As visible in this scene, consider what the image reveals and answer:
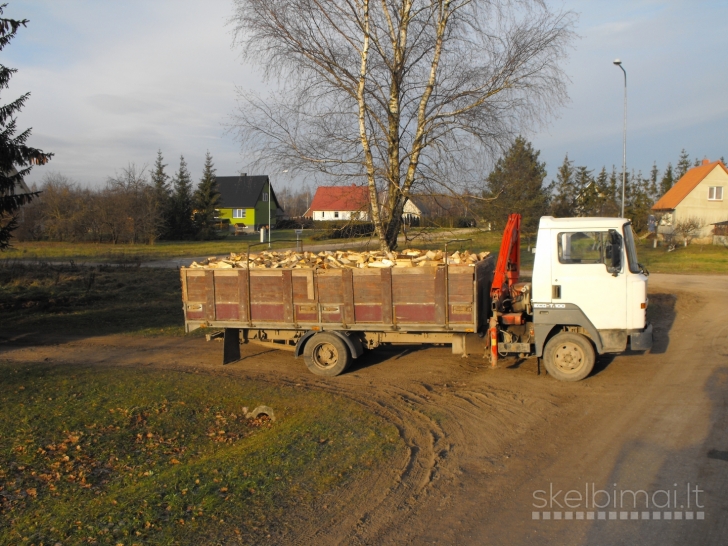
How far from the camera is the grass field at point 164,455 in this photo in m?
4.86

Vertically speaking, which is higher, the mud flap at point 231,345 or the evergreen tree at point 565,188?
the evergreen tree at point 565,188

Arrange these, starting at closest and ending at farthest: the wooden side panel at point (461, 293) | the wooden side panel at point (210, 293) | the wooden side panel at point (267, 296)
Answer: the wooden side panel at point (461, 293), the wooden side panel at point (267, 296), the wooden side panel at point (210, 293)

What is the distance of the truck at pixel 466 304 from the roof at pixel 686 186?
42101 millimetres

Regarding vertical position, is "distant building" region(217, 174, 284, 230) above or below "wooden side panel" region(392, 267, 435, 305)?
above

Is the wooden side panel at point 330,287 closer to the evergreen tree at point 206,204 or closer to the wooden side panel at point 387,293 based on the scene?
the wooden side panel at point 387,293

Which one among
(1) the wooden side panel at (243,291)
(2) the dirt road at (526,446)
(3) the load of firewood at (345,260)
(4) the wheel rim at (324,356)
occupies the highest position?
(3) the load of firewood at (345,260)

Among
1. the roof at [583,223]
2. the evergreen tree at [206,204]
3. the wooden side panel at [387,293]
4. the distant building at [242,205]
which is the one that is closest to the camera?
the roof at [583,223]

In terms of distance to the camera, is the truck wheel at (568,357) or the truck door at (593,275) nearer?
the truck door at (593,275)

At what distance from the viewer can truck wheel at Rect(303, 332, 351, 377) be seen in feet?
32.5

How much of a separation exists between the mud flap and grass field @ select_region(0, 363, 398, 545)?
0.89 metres

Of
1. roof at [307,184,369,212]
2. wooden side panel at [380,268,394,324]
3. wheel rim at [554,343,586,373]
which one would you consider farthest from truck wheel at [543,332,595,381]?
roof at [307,184,369,212]

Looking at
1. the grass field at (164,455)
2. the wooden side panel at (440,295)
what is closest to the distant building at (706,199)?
the wooden side panel at (440,295)

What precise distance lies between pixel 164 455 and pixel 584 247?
6645 millimetres

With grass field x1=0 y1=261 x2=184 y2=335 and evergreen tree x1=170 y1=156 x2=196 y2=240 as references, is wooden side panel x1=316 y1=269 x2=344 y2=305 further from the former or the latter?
evergreen tree x1=170 y1=156 x2=196 y2=240
